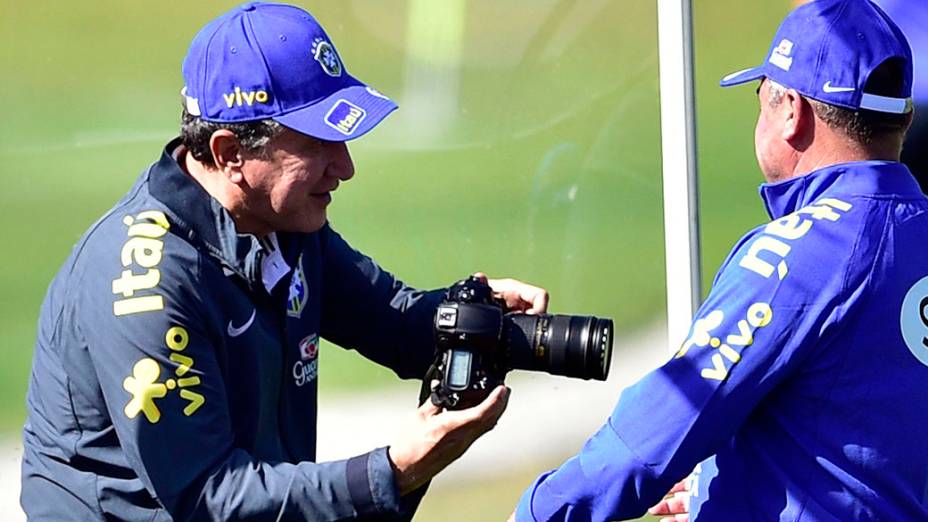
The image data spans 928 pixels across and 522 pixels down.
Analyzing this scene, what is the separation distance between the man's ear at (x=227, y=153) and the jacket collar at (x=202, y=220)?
0.20 feet

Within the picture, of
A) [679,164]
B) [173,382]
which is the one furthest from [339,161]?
[679,164]

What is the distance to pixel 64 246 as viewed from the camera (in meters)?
4.04

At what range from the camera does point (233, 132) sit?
2.64 metres

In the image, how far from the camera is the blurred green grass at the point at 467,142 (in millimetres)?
3955

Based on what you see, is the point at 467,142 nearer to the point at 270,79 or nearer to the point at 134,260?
the point at 270,79

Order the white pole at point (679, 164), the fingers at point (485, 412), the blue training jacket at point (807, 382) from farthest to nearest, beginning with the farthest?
the white pole at point (679, 164), the fingers at point (485, 412), the blue training jacket at point (807, 382)

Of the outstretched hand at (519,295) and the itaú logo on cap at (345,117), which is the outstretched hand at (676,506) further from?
the itaú logo on cap at (345,117)

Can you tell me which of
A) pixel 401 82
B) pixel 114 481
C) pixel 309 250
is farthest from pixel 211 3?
pixel 114 481

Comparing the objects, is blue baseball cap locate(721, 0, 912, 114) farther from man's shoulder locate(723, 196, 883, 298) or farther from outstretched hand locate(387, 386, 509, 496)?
outstretched hand locate(387, 386, 509, 496)

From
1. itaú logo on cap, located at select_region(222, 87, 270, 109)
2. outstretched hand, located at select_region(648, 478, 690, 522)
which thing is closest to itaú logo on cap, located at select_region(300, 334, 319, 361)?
itaú logo on cap, located at select_region(222, 87, 270, 109)

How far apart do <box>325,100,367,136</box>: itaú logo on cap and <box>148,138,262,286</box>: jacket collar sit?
0.93ft

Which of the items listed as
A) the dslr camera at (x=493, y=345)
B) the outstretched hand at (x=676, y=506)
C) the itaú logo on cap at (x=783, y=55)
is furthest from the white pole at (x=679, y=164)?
the itaú logo on cap at (x=783, y=55)

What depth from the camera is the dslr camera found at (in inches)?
102

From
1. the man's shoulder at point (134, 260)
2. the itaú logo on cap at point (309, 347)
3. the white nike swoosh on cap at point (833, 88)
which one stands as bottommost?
the itaú logo on cap at point (309, 347)
